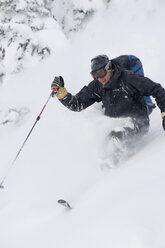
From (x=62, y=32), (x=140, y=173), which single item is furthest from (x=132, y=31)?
(x=140, y=173)

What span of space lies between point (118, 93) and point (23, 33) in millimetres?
8130

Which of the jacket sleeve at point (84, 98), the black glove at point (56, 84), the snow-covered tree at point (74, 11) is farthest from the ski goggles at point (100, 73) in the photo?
the snow-covered tree at point (74, 11)

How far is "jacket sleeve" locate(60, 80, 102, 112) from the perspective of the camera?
213 inches

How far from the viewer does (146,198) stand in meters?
2.95

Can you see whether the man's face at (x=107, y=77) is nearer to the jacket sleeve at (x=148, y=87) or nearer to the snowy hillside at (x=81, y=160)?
the jacket sleeve at (x=148, y=87)

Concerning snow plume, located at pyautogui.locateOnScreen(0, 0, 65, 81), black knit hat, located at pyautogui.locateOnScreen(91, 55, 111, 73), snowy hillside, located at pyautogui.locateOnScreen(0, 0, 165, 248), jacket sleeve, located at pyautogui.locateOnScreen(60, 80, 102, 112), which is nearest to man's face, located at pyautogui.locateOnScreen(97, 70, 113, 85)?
black knit hat, located at pyautogui.locateOnScreen(91, 55, 111, 73)

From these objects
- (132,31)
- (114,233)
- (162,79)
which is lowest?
(114,233)

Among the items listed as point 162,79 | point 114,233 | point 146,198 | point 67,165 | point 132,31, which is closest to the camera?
point 114,233

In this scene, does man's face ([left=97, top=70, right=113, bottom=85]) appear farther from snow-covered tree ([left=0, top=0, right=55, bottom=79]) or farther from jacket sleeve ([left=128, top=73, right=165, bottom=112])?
snow-covered tree ([left=0, top=0, right=55, bottom=79])

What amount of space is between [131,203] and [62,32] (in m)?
11.3

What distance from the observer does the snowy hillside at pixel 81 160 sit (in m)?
2.97

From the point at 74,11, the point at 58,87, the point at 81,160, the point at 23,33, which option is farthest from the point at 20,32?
the point at 81,160

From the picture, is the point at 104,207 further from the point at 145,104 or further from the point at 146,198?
the point at 145,104

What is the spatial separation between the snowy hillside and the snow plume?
1.12 feet
